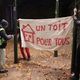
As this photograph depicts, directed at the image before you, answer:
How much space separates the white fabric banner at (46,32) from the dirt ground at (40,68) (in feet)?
2.33

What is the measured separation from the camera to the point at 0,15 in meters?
20.3

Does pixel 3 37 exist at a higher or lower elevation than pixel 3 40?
higher

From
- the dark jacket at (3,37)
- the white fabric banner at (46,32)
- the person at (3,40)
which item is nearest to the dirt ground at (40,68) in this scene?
the person at (3,40)

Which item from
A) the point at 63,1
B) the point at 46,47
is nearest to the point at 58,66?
the point at 46,47

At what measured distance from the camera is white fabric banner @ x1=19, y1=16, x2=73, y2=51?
30.5 ft

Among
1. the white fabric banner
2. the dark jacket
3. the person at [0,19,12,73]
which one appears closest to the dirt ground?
the person at [0,19,12,73]

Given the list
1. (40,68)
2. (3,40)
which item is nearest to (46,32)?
(40,68)

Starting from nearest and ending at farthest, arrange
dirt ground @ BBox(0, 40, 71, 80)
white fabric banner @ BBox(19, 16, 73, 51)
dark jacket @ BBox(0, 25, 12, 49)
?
1. dirt ground @ BBox(0, 40, 71, 80)
2. dark jacket @ BBox(0, 25, 12, 49)
3. white fabric banner @ BBox(19, 16, 73, 51)

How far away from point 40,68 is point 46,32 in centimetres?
122

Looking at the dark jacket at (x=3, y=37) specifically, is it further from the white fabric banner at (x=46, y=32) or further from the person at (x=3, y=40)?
the white fabric banner at (x=46, y=32)

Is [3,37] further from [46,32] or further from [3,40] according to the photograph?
[46,32]

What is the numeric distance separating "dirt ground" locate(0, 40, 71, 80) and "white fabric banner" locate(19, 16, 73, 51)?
0.71 m

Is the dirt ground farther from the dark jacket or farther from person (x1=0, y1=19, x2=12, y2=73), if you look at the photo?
the dark jacket

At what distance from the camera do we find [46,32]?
9.64 meters
